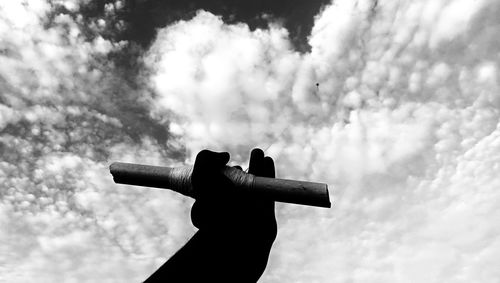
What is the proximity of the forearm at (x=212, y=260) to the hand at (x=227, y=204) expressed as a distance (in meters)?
0.09

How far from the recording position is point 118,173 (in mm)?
3711

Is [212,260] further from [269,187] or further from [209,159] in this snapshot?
[209,159]

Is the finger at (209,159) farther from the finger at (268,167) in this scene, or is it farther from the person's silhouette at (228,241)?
the finger at (268,167)

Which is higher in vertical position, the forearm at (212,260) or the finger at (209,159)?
the finger at (209,159)

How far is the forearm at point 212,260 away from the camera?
3.56m

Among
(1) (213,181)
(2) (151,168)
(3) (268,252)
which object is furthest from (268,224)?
(2) (151,168)

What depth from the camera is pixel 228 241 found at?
11.6ft

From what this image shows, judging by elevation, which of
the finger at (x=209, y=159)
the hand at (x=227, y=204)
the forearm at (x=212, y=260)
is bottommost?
the forearm at (x=212, y=260)

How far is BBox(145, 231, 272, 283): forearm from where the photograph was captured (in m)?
3.56

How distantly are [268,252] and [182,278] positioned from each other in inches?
35.1

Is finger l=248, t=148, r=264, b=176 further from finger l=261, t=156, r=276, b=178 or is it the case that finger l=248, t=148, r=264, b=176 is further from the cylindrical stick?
the cylindrical stick

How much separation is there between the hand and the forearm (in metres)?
0.09

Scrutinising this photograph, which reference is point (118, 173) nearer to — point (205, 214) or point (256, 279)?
point (205, 214)

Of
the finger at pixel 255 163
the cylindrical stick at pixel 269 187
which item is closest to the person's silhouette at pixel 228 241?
the finger at pixel 255 163
